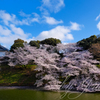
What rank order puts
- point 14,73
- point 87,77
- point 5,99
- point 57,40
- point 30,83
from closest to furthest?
point 5,99 < point 87,77 < point 30,83 < point 14,73 < point 57,40

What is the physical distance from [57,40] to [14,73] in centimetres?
1377

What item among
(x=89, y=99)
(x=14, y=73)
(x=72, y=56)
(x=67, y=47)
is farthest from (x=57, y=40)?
(x=89, y=99)

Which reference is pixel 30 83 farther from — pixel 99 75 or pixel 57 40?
pixel 57 40

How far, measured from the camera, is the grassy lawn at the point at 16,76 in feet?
45.0

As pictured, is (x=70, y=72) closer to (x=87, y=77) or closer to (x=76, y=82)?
(x=76, y=82)

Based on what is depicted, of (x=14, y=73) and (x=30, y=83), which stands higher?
(x=14, y=73)

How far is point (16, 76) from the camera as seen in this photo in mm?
15445

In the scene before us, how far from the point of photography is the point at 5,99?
303 inches

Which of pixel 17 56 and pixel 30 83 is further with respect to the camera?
pixel 17 56

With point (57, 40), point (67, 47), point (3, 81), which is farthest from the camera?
point (57, 40)

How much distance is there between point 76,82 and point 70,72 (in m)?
1.42

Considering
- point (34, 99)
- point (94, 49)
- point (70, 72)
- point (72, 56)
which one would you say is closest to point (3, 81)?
point (34, 99)

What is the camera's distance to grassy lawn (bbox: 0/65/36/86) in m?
13.7

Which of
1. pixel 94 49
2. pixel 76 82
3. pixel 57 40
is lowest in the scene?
pixel 76 82
